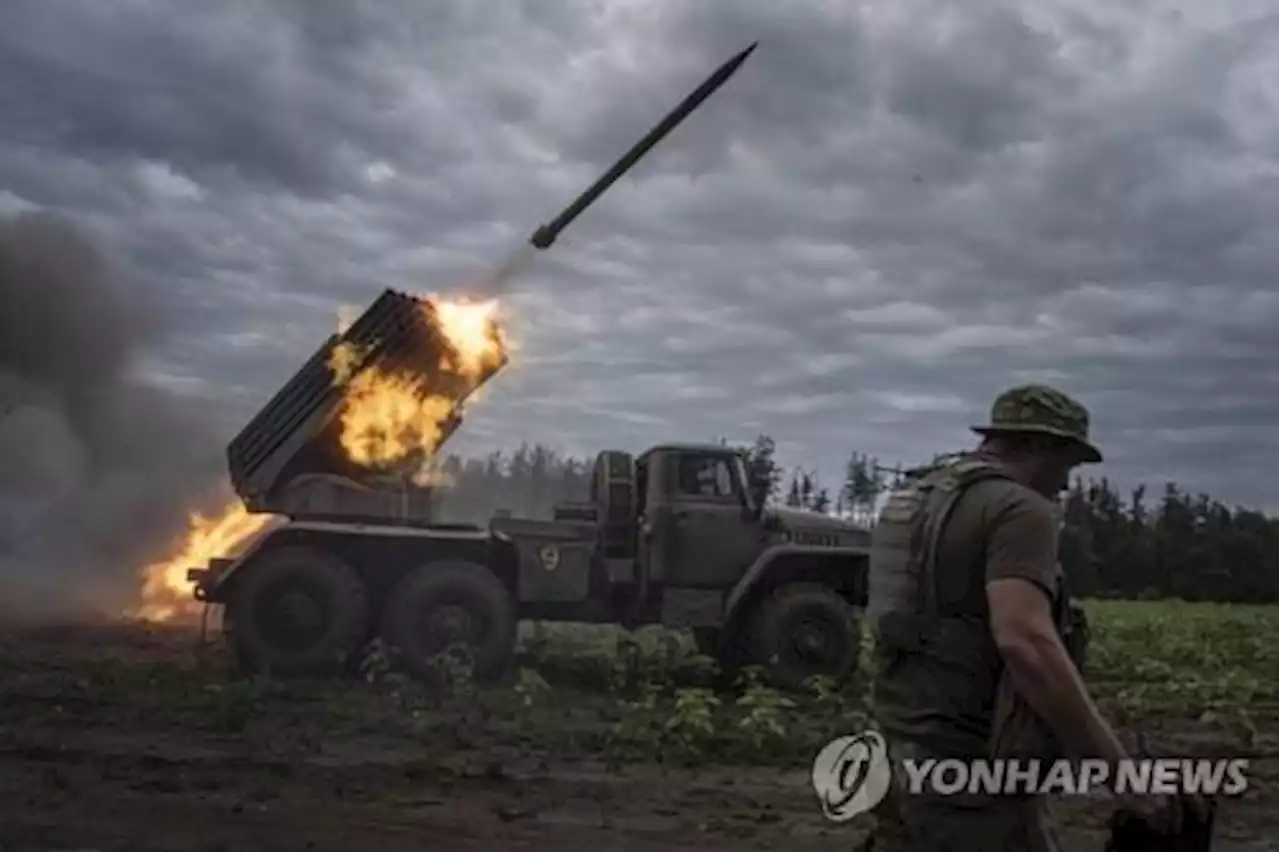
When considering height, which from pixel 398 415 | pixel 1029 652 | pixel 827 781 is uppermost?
pixel 398 415

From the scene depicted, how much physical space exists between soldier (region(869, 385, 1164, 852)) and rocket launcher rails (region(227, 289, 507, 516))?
11.2 meters

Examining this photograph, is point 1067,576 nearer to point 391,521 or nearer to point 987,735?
point 987,735

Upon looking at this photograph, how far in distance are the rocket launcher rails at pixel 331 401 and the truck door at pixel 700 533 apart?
219cm

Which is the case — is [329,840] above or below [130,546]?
below

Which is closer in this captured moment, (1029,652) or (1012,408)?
(1029,652)

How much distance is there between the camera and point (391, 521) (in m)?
14.8

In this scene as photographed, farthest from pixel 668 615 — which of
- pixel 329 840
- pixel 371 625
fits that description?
pixel 329 840

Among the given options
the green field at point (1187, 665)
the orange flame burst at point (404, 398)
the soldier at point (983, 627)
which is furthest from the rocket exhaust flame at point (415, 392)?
the soldier at point (983, 627)

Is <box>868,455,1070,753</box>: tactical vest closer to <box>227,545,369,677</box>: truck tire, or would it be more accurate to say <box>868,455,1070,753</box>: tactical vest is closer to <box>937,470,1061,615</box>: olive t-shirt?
<box>937,470,1061,615</box>: olive t-shirt

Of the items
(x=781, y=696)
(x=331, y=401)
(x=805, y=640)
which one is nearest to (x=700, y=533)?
(x=805, y=640)

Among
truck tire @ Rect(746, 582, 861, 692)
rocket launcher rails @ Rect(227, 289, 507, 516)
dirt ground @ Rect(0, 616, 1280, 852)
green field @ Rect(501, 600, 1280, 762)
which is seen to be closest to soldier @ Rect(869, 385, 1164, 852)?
dirt ground @ Rect(0, 616, 1280, 852)

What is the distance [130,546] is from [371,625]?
7.91m

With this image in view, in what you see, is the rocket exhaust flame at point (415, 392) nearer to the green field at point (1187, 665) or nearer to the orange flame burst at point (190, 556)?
the orange flame burst at point (190, 556)

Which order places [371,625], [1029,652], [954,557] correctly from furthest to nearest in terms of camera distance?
1. [371,625]
2. [954,557]
3. [1029,652]
